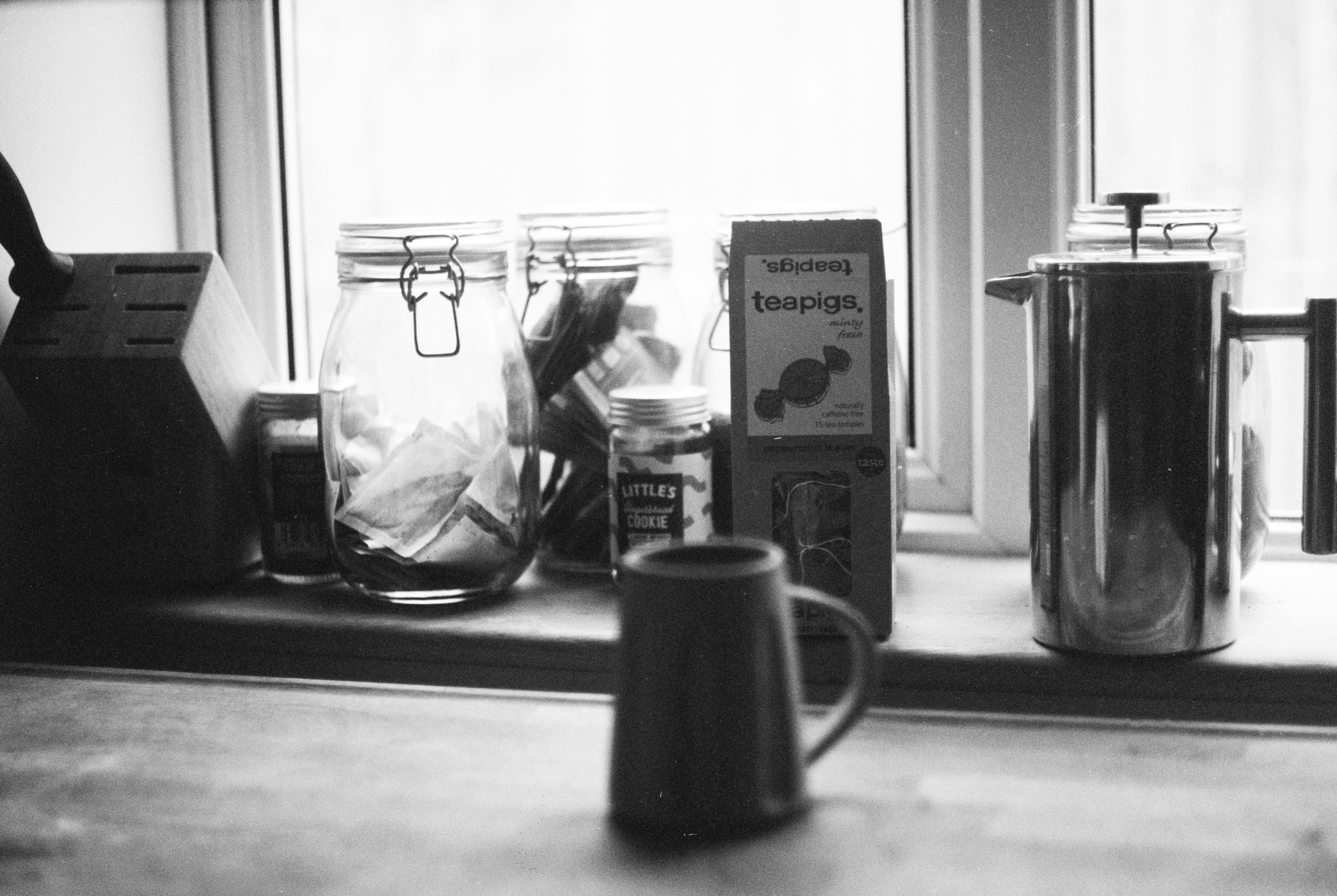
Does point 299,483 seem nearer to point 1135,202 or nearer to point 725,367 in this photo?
point 725,367

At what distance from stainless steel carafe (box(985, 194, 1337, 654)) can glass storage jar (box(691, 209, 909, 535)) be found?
5.6 inches

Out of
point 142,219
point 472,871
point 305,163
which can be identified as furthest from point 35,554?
point 472,871

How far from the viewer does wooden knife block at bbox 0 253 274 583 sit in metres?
1.13

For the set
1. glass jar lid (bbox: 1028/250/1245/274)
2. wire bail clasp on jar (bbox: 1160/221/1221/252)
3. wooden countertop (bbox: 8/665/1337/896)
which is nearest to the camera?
wooden countertop (bbox: 8/665/1337/896)

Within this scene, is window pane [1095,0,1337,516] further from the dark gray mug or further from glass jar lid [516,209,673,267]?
the dark gray mug

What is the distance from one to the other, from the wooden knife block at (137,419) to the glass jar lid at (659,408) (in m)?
0.30

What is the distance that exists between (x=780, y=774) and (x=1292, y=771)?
0.92 ft

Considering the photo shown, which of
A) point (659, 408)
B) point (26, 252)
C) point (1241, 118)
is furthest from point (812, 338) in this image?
point (26, 252)

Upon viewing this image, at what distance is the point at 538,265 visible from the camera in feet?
3.97

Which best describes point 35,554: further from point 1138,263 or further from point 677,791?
point 1138,263

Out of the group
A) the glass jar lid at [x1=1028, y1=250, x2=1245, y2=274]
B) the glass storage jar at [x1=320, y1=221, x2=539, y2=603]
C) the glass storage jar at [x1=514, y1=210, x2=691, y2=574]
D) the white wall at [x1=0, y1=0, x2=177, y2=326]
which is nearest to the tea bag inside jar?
the glass storage jar at [x1=320, y1=221, x2=539, y2=603]

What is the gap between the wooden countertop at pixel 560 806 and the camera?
2.27 ft

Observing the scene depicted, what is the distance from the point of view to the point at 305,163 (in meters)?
1.42

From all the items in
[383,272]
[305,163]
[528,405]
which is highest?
[305,163]
